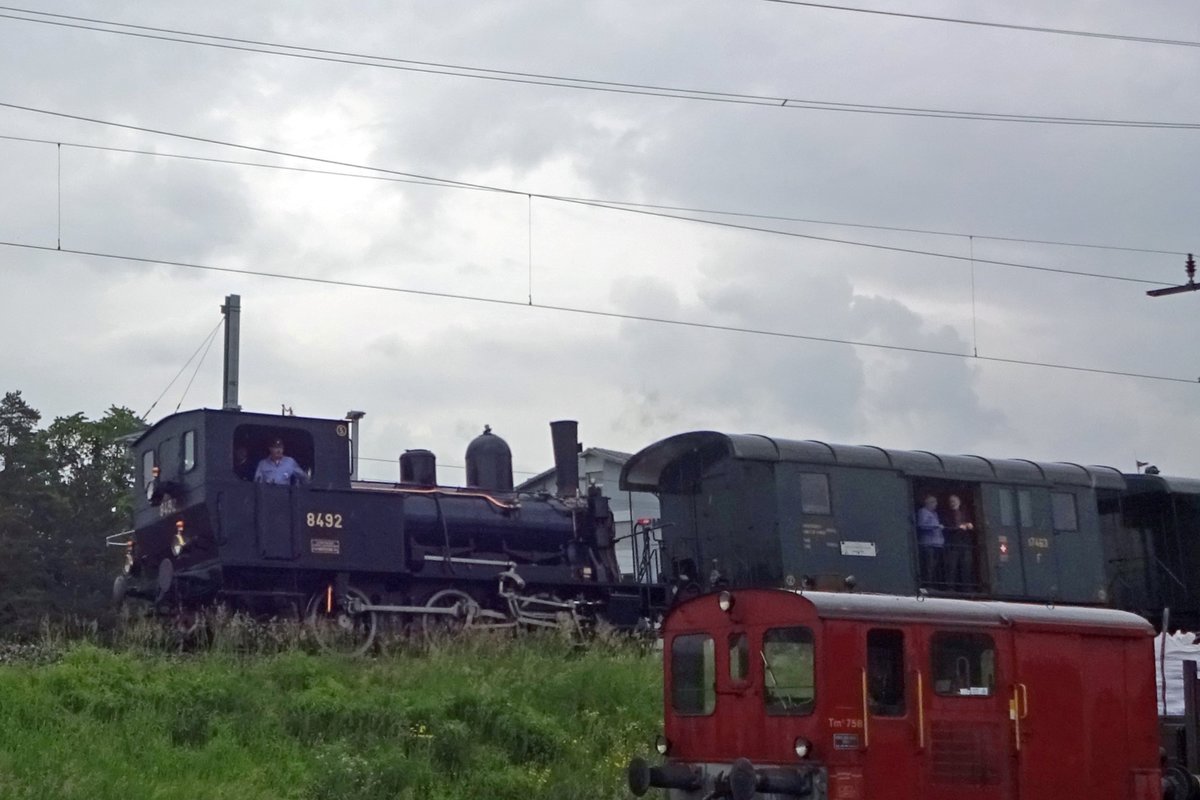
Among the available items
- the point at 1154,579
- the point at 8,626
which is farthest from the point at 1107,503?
the point at 8,626

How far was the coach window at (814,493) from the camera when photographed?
2086 centimetres

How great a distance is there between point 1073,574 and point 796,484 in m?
5.32

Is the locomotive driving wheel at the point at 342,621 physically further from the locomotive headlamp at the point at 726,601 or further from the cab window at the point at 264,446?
the locomotive headlamp at the point at 726,601

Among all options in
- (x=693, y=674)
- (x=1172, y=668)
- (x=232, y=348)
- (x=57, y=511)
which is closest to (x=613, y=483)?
(x=57, y=511)

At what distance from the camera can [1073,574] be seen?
23.1m

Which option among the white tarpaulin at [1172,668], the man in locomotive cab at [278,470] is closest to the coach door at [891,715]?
the white tarpaulin at [1172,668]

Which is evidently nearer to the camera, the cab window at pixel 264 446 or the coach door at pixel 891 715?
the coach door at pixel 891 715

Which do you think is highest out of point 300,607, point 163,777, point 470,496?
point 470,496

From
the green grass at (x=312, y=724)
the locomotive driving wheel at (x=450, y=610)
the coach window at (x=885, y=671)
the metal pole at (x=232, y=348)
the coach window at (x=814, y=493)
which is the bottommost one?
the green grass at (x=312, y=724)

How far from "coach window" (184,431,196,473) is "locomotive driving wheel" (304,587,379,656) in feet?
7.31

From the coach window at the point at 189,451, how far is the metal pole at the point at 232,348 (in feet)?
18.6

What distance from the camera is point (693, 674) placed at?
12031 millimetres

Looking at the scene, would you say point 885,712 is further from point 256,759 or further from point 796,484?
point 796,484

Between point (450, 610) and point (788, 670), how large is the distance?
29.0ft
